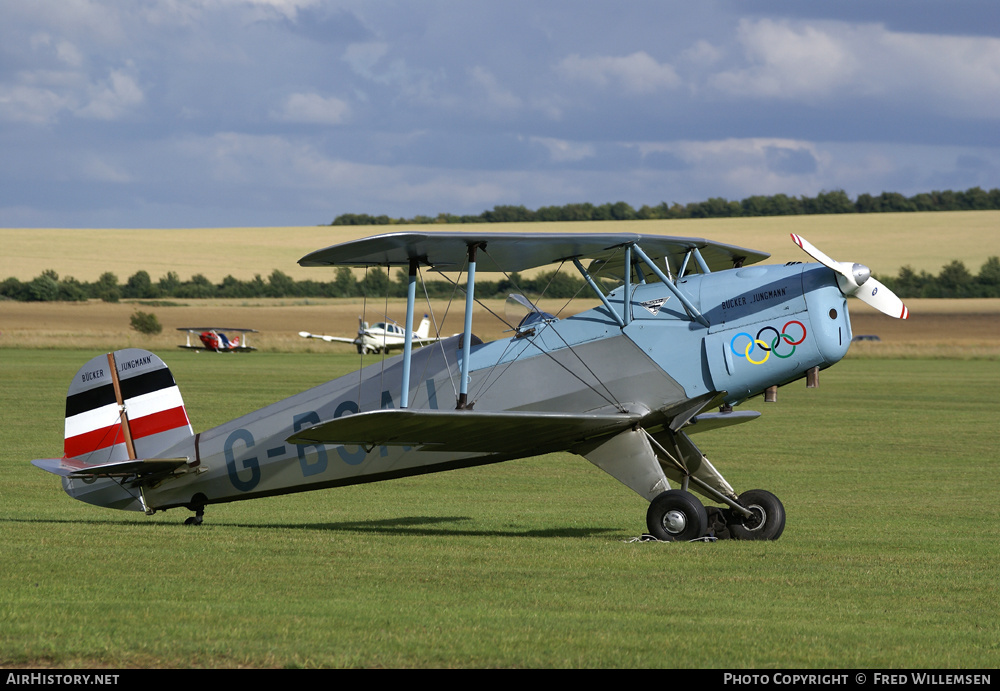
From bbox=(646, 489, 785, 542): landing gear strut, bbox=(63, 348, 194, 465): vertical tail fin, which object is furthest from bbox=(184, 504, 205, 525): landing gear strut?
bbox=(646, 489, 785, 542): landing gear strut

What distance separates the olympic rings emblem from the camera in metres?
10.6

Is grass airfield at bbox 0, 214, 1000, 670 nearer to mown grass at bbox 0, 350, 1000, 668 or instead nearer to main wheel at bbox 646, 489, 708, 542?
mown grass at bbox 0, 350, 1000, 668

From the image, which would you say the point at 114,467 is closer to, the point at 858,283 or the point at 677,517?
the point at 677,517

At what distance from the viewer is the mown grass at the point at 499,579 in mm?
6535

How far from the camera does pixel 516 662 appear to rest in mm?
6305

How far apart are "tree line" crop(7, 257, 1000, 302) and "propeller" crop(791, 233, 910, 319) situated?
64374 mm

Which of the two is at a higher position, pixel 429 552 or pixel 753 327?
pixel 753 327

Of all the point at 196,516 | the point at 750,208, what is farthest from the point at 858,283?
the point at 750,208

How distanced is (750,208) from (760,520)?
115550mm

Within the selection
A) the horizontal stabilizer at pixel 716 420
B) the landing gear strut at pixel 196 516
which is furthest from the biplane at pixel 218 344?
the horizontal stabilizer at pixel 716 420

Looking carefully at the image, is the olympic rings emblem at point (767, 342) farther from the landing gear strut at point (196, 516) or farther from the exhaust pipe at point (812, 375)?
the landing gear strut at point (196, 516)
